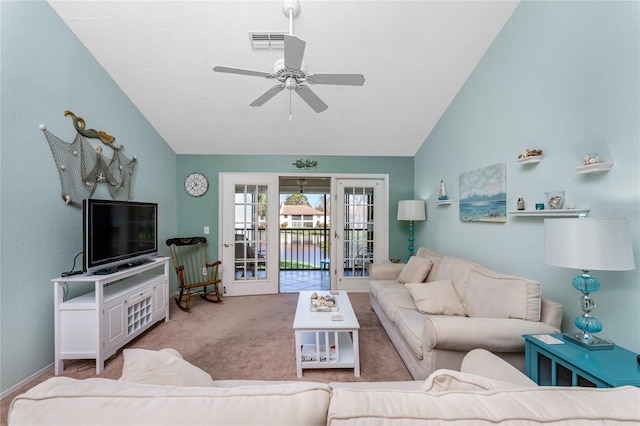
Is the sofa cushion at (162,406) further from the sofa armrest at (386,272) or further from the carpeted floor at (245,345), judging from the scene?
the sofa armrest at (386,272)

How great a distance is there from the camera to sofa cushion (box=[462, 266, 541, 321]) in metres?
1.83

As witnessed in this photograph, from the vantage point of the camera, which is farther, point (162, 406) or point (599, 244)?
point (599, 244)

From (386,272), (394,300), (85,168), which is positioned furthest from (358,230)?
(85,168)

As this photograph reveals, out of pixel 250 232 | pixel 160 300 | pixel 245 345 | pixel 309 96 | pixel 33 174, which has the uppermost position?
pixel 309 96

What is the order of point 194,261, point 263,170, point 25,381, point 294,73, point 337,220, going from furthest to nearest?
point 337,220 → point 263,170 → point 194,261 → point 25,381 → point 294,73

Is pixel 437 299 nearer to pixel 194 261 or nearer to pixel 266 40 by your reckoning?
pixel 266 40

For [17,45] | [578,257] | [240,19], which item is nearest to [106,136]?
[17,45]

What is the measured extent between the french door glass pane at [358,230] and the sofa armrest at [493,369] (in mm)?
3354

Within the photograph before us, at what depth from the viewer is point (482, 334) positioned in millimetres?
1699

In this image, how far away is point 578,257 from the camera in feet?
4.67

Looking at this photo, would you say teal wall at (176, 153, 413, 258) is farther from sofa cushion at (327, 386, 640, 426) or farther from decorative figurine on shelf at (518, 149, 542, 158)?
sofa cushion at (327, 386, 640, 426)

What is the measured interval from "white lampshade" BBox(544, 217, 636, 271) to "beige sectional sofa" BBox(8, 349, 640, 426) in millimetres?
987

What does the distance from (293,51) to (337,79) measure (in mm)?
431

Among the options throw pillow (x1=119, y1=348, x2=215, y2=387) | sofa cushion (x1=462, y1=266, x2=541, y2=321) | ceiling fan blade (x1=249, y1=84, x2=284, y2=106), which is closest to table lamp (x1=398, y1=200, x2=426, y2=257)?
sofa cushion (x1=462, y1=266, x2=541, y2=321)
